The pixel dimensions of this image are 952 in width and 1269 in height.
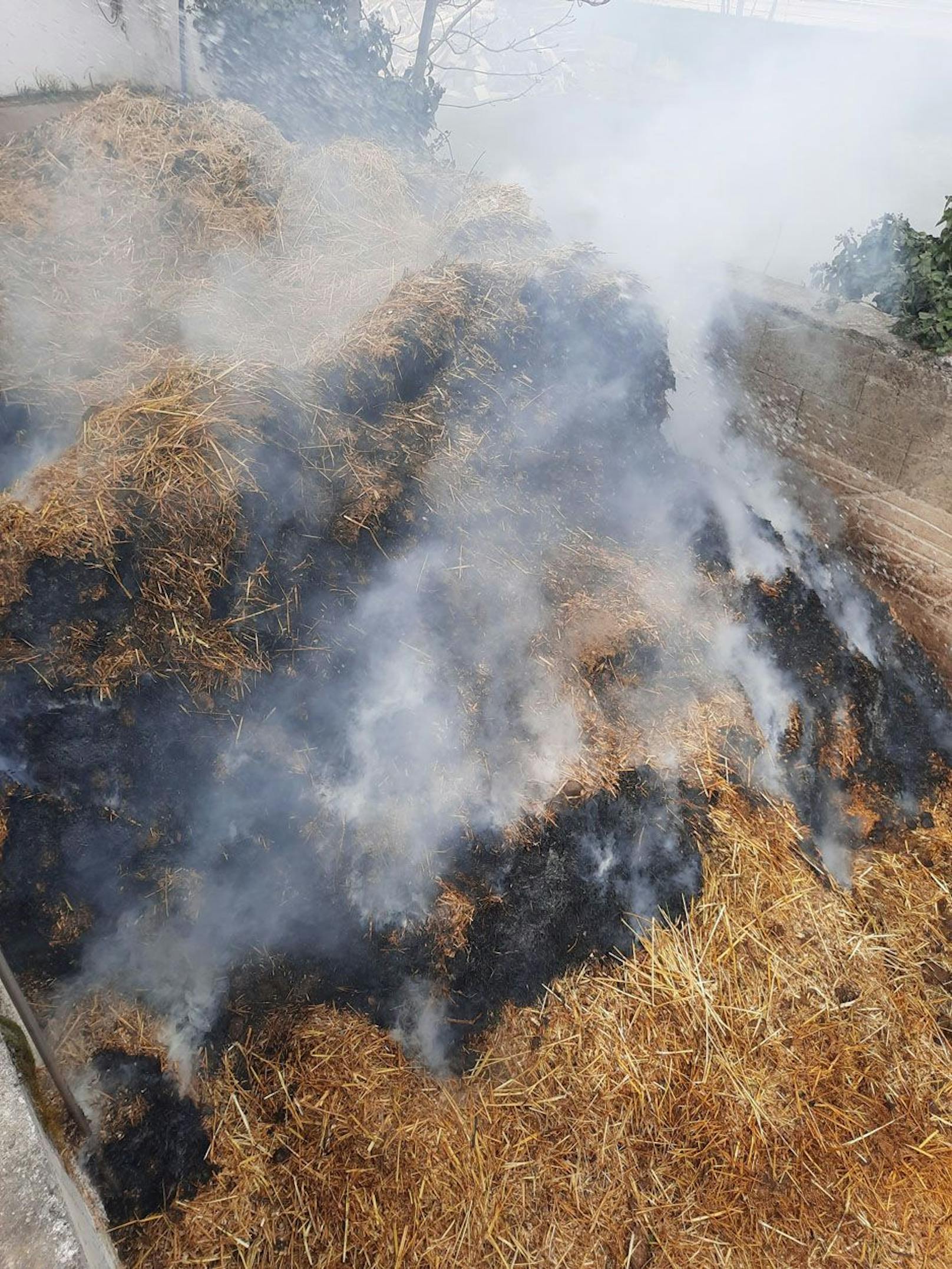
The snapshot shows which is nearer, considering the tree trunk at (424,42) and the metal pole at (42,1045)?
the metal pole at (42,1045)

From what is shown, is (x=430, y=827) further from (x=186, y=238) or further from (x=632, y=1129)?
(x=186, y=238)

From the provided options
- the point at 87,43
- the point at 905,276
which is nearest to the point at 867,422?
the point at 905,276

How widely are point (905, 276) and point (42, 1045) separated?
18.8ft

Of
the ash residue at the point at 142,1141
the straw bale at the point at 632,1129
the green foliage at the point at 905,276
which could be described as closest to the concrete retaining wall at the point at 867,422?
the green foliage at the point at 905,276

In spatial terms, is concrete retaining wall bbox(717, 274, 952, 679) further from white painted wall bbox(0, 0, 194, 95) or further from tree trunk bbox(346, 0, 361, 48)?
white painted wall bbox(0, 0, 194, 95)

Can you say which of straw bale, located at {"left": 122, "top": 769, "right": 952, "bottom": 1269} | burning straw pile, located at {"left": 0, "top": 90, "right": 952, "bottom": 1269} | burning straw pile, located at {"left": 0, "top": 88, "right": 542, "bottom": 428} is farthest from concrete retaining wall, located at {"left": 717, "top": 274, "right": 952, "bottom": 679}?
straw bale, located at {"left": 122, "top": 769, "right": 952, "bottom": 1269}

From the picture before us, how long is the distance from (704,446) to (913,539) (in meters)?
1.46

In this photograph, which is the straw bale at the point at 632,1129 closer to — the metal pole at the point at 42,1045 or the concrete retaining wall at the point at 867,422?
the metal pole at the point at 42,1045

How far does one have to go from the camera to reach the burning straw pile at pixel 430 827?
2873mm

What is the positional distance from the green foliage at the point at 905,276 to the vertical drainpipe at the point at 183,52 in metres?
5.70

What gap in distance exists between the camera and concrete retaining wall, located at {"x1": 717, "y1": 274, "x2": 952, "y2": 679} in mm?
4480

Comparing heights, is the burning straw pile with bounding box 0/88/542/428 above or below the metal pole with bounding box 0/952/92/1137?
above

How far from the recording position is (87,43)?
5.67 meters

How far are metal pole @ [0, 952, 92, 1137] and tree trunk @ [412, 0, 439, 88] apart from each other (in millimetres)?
8614
